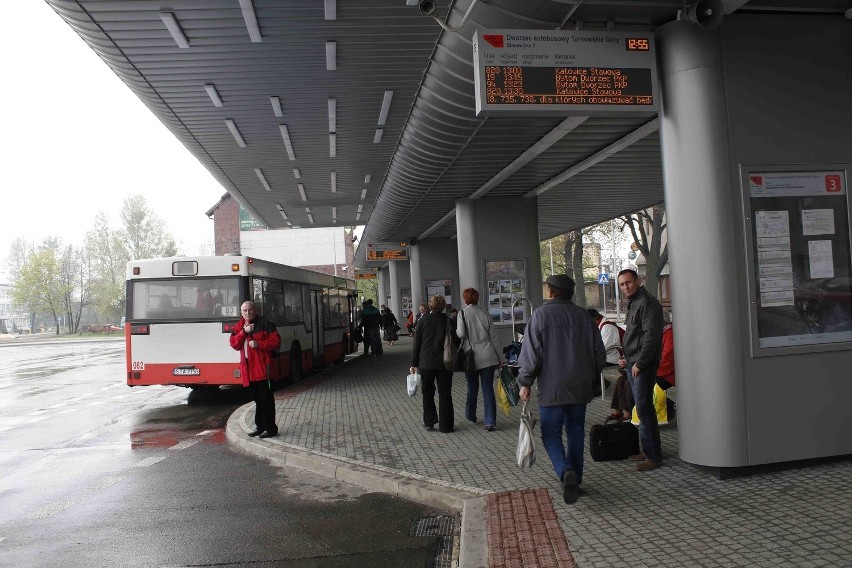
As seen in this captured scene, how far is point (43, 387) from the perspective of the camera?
18734 millimetres

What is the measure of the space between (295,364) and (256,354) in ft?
25.4

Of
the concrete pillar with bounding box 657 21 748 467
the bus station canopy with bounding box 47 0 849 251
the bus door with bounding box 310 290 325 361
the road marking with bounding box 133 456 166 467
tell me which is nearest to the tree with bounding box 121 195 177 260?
the bus door with bounding box 310 290 325 361

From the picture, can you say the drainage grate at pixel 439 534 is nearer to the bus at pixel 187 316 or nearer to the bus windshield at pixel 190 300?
the bus at pixel 187 316

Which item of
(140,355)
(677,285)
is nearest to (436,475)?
(677,285)

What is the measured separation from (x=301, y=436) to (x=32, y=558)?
4467 mm

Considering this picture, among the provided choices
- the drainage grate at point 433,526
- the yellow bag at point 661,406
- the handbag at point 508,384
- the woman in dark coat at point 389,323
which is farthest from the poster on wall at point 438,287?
the drainage grate at point 433,526

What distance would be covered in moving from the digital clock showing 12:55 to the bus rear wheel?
11.8 meters

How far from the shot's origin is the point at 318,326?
66.0 feet

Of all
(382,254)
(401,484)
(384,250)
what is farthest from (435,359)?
(382,254)

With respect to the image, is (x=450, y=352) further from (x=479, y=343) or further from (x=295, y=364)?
(x=295, y=364)

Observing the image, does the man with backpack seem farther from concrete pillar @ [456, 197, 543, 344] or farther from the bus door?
the bus door

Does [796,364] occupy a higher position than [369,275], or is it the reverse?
[369,275]

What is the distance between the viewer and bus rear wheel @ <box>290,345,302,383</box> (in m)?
16.8

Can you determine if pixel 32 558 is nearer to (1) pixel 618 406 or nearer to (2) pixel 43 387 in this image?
(1) pixel 618 406
